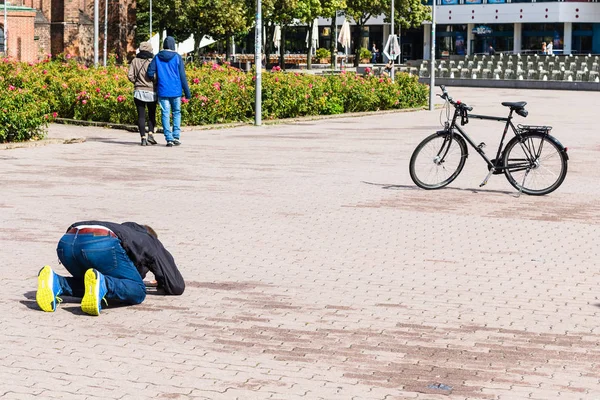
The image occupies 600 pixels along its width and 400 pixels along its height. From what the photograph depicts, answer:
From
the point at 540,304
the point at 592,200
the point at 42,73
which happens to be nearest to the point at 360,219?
the point at 592,200

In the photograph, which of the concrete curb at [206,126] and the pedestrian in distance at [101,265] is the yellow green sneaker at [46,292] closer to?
the pedestrian in distance at [101,265]

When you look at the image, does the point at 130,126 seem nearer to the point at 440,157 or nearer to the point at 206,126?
the point at 206,126

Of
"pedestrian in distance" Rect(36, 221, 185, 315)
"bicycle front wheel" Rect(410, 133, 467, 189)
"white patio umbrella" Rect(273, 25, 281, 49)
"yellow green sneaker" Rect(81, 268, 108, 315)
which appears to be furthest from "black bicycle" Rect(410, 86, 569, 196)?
"white patio umbrella" Rect(273, 25, 281, 49)

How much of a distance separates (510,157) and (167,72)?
24.2 feet

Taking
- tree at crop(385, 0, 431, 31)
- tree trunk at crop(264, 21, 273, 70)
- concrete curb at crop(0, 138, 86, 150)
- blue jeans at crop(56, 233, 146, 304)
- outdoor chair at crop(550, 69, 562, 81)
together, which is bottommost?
blue jeans at crop(56, 233, 146, 304)

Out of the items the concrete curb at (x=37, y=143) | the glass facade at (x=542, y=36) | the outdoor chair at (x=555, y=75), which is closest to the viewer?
the concrete curb at (x=37, y=143)

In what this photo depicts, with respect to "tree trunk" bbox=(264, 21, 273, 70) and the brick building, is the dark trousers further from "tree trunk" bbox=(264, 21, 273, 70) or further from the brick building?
"tree trunk" bbox=(264, 21, 273, 70)

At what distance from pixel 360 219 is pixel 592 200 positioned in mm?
2975

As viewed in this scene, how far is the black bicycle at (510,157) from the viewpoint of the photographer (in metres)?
13.0

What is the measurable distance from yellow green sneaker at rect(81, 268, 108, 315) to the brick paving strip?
8 cm

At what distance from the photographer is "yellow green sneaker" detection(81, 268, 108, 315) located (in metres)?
7.17

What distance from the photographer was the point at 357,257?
9406 millimetres

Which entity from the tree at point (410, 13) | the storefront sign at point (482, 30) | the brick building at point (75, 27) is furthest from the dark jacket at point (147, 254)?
the storefront sign at point (482, 30)

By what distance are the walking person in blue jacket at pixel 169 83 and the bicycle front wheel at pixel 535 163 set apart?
706cm
